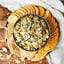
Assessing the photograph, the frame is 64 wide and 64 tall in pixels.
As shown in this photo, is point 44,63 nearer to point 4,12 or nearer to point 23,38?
point 23,38

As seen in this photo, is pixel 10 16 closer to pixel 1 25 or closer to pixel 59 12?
pixel 1 25

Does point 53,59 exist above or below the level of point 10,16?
below

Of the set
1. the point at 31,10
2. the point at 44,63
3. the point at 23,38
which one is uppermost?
the point at 31,10

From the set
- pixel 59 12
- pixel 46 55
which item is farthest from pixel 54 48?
pixel 59 12

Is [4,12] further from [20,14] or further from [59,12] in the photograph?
[59,12]

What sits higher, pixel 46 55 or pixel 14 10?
pixel 14 10

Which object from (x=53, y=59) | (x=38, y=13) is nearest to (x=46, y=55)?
(x=53, y=59)
